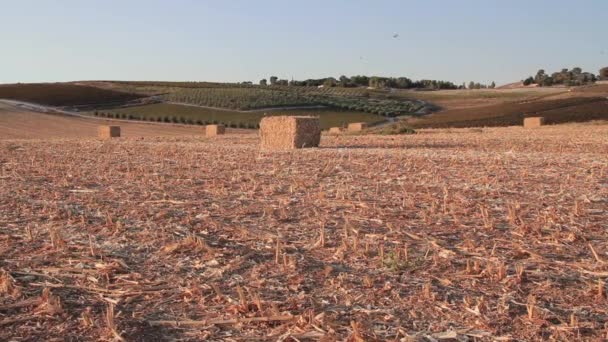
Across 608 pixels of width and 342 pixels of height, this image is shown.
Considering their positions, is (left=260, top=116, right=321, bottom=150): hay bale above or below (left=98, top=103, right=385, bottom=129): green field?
above

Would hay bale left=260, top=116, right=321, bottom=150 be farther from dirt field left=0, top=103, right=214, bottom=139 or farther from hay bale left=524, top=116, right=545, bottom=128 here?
dirt field left=0, top=103, right=214, bottom=139

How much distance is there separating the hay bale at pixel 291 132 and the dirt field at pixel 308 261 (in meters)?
11.5

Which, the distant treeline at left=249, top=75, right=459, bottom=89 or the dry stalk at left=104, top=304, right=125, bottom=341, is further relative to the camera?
the distant treeline at left=249, top=75, right=459, bottom=89

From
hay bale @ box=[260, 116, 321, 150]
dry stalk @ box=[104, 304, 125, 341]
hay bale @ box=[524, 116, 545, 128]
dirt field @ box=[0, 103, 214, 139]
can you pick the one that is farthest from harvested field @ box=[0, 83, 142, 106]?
dry stalk @ box=[104, 304, 125, 341]

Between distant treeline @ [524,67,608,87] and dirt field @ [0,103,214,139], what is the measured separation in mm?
67432

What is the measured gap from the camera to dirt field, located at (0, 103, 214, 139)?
42875 millimetres

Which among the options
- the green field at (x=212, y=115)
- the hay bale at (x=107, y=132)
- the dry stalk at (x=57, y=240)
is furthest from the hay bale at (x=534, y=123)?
the dry stalk at (x=57, y=240)

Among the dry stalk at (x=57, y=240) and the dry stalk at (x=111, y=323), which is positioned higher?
the dry stalk at (x=57, y=240)

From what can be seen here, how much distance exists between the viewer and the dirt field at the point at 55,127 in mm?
42875

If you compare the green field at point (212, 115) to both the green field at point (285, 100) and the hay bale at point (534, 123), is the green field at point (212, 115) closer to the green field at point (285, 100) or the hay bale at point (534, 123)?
the green field at point (285, 100)

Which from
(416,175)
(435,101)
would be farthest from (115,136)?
(435,101)

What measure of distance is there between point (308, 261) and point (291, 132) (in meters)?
16.4

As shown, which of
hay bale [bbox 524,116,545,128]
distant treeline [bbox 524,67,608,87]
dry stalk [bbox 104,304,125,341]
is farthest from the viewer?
distant treeline [bbox 524,67,608,87]

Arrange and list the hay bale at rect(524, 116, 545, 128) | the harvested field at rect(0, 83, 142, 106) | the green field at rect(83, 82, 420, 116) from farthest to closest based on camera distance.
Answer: the green field at rect(83, 82, 420, 116)
the harvested field at rect(0, 83, 142, 106)
the hay bale at rect(524, 116, 545, 128)
